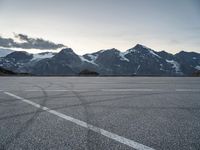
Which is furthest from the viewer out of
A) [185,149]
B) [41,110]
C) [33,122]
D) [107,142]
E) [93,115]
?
[41,110]

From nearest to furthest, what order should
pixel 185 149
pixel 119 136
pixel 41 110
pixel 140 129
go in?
pixel 185 149
pixel 119 136
pixel 140 129
pixel 41 110

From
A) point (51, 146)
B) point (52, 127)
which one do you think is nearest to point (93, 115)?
point (52, 127)

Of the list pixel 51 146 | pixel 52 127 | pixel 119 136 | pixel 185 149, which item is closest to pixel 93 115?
pixel 52 127

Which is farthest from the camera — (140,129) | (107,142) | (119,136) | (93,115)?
(93,115)

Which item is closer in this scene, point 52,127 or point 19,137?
point 19,137

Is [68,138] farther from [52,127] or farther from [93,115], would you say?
[93,115]

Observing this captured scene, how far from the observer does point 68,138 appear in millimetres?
3730

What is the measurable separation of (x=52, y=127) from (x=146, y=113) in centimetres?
228

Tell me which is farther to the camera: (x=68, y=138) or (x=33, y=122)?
(x=33, y=122)

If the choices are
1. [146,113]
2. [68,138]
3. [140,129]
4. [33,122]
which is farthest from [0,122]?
[146,113]

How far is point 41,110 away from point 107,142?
9.47 feet

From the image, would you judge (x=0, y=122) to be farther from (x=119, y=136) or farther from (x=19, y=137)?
(x=119, y=136)

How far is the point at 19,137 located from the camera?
3.79 meters

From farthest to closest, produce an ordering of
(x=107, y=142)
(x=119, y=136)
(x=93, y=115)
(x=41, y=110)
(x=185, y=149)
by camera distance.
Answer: (x=41, y=110)
(x=93, y=115)
(x=119, y=136)
(x=107, y=142)
(x=185, y=149)
